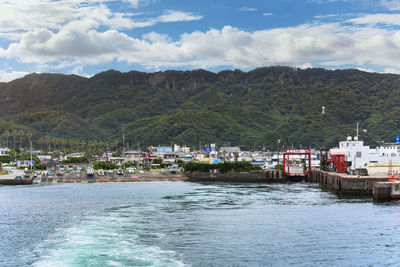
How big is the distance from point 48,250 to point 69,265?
5.08 metres

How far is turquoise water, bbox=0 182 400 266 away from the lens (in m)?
29.4

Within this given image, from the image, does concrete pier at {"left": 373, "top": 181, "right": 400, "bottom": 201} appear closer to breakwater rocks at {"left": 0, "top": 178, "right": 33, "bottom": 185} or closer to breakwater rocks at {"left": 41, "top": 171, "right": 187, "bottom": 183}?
breakwater rocks at {"left": 41, "top": 171, "right": 187, "bottom": 183}

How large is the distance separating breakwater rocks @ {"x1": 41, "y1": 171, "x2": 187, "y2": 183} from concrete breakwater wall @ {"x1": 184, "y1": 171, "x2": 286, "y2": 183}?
3462 mm

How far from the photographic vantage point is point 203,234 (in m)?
37.1

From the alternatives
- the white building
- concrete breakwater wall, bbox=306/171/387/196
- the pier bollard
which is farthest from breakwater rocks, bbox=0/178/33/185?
the pier bollard

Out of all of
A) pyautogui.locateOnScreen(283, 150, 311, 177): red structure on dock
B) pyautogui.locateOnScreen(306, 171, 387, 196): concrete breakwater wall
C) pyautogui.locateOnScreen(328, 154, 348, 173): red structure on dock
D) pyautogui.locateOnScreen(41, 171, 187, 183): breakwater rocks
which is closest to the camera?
pyautogui.locateOnScreen(306, 171, 387, 196): concrete breakwater wall

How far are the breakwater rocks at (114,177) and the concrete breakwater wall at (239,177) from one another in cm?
346

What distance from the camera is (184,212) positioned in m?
50.9

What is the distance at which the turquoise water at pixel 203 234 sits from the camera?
96.4ft

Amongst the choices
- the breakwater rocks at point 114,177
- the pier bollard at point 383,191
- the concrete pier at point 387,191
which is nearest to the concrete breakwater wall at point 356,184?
the concrete pier at point 387,191

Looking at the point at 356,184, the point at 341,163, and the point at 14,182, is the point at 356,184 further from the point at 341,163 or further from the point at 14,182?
the point at 14,182

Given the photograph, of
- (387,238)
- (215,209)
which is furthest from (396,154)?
(387,238)

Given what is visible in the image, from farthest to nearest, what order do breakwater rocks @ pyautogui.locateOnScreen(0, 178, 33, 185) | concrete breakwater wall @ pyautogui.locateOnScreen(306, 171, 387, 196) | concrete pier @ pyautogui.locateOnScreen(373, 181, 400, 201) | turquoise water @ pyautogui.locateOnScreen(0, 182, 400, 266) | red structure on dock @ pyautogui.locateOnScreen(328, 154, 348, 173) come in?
breakwater rocks @ pyautogui.locateOnScreen(0, 178, 33, 185) < red structure on dock @ pyautogui.locateOnScreen(328, 154, 348, 173) < concrete breakwater wall @ pyautogui.locateOnScreen(306, 171, 387, 196) < concrete pier @ pyautogui.locateOnScreen(373, 181, 400, 201) < turquoise water @ pyautogui.locateOnScreen(0, 182, 400, 266)

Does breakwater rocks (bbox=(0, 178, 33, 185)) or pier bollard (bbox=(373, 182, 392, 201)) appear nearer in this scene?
pier bollard (bbox=(373, 182, 392, 201))
